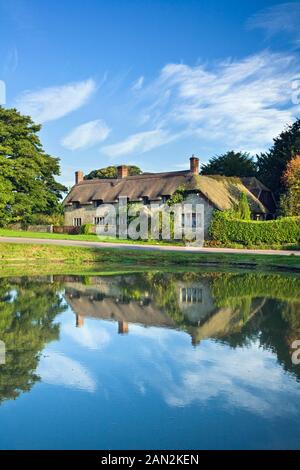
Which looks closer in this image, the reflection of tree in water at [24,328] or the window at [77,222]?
the reflection of tree in water at [24,328]

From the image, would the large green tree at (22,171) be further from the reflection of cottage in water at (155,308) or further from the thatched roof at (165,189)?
the reflection of cottage in water at (155,308)

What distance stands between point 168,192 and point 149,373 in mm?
37547

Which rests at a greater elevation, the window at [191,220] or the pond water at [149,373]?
the window at [191,220]

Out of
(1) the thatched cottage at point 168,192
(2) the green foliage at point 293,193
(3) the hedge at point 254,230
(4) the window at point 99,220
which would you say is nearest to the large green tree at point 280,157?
(1) the thatched cottage at point 168,192

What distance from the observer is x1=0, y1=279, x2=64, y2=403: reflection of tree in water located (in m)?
7.31

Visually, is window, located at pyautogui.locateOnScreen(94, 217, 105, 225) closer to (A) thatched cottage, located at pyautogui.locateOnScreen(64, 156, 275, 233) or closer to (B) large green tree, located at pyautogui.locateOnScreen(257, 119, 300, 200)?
(A) thatched cottage, located at pyautogui.locateOnScreen(64, 156, 275, 233)

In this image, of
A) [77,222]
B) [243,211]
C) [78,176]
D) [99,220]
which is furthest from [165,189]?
[78,176]

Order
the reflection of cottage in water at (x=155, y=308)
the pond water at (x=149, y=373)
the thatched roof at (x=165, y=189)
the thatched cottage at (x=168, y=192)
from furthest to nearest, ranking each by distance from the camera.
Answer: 1. the thatched roof at (x=165, y=189)
2. the thatched cottage at (x=168, y=192)
3. the reflection of cottage in water at (x=155, y=308)
4. the pond water at (x=149, y=373)

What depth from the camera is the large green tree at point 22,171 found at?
147 ft

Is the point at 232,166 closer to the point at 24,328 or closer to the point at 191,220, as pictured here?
the point at 191,220

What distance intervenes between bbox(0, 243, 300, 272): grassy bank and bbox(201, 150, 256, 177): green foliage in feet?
93.4

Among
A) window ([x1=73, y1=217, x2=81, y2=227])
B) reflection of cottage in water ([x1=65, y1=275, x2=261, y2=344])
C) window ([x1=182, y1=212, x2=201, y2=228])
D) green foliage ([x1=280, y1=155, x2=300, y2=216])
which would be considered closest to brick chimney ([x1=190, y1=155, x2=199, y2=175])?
window ([x1=182, y1=212, x2=201, y2=228])
